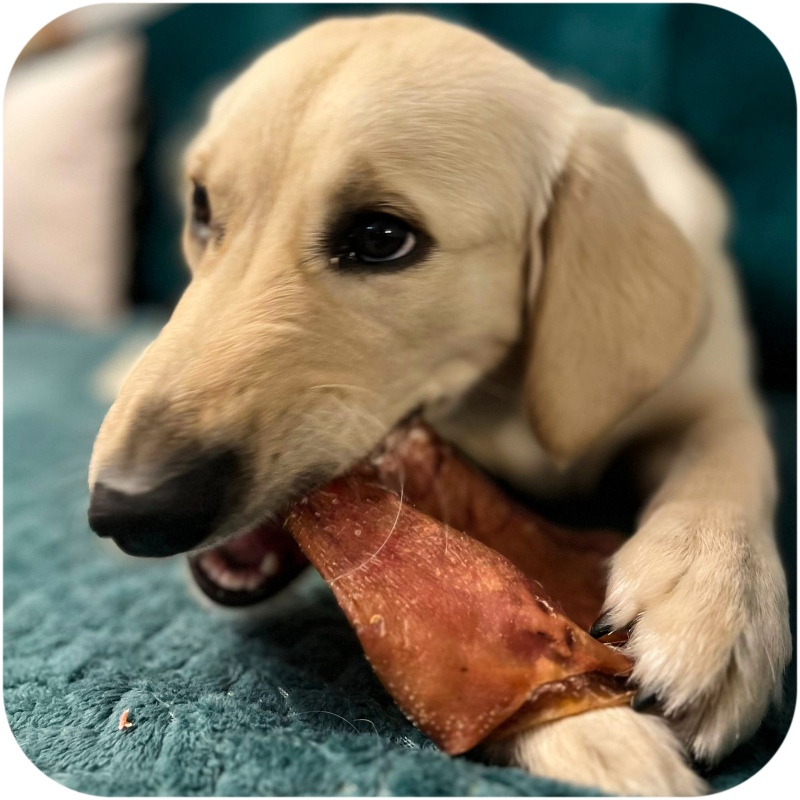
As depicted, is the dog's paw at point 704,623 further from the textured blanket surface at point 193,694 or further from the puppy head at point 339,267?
the puppy head at point 339,267

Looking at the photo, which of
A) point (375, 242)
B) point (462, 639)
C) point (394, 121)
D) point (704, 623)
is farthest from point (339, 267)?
point (704, 623)

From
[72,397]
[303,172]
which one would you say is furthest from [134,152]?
[303,172]

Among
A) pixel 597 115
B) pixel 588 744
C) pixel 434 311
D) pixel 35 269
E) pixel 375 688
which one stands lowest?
pixel 35 269

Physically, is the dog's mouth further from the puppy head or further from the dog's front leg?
the dog's front leg

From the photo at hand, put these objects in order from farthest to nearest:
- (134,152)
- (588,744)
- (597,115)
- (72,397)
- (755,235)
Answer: (134,152), (72,397), (755,235), (597,115), (588,744)

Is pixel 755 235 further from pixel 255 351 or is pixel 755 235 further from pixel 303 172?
pixel 255 351

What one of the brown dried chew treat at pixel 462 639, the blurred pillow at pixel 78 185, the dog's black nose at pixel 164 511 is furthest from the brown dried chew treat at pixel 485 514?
the blurred pillow at pixel 78 185

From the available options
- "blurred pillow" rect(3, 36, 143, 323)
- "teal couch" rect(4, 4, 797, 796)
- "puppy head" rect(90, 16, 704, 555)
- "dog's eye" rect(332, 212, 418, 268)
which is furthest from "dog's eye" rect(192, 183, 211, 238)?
"blurred pillow" rect(3, 36, 143, 323)
